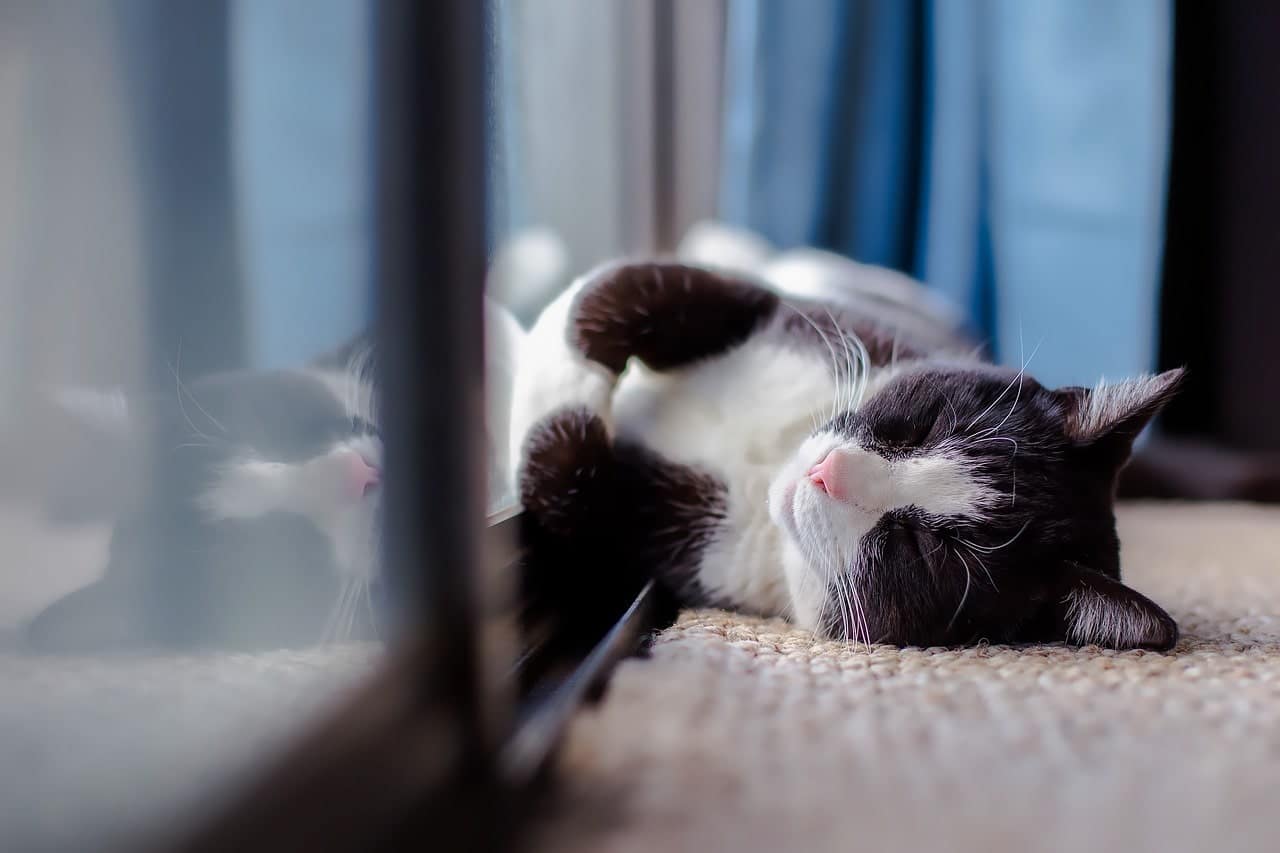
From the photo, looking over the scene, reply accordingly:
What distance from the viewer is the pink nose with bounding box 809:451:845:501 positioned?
874 mm

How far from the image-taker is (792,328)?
3.63 ft

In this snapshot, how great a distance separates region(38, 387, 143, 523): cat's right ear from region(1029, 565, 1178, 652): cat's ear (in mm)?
757

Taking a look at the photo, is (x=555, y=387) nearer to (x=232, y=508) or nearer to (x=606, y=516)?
(x=606, y=516)

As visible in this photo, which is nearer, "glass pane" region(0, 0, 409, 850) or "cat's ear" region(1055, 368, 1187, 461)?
"glass pane" region(0, 0, 409, 850)

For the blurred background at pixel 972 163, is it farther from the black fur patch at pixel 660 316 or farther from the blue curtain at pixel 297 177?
the blue curtain at pixel 297 177

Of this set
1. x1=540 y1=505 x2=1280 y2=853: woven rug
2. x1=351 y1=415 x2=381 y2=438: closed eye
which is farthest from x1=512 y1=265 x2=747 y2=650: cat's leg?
x1=351 y1=415 x2=381 y2=438: closed eye

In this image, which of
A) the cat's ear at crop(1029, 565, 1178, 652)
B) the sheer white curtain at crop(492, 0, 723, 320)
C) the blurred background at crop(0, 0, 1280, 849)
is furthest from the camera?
the blurred background at crop(0, 0, 1280, 849)

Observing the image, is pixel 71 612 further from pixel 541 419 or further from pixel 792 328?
pixel 792 328

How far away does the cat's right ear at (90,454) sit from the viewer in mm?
436

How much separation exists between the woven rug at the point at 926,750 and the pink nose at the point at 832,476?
0.15 metres

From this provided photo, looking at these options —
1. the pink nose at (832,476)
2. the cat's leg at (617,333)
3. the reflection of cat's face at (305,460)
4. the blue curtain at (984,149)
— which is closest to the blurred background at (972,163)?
the blue curtain at (984,149)

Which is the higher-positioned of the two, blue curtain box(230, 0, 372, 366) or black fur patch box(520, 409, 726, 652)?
blue curtain box(230, 0, 372, 366)

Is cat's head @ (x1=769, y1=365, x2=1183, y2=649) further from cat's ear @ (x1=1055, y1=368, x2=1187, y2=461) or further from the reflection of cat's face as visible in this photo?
the reflection of cat's face

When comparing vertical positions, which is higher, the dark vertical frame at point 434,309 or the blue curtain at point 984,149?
the blue curtain at point 984,149
